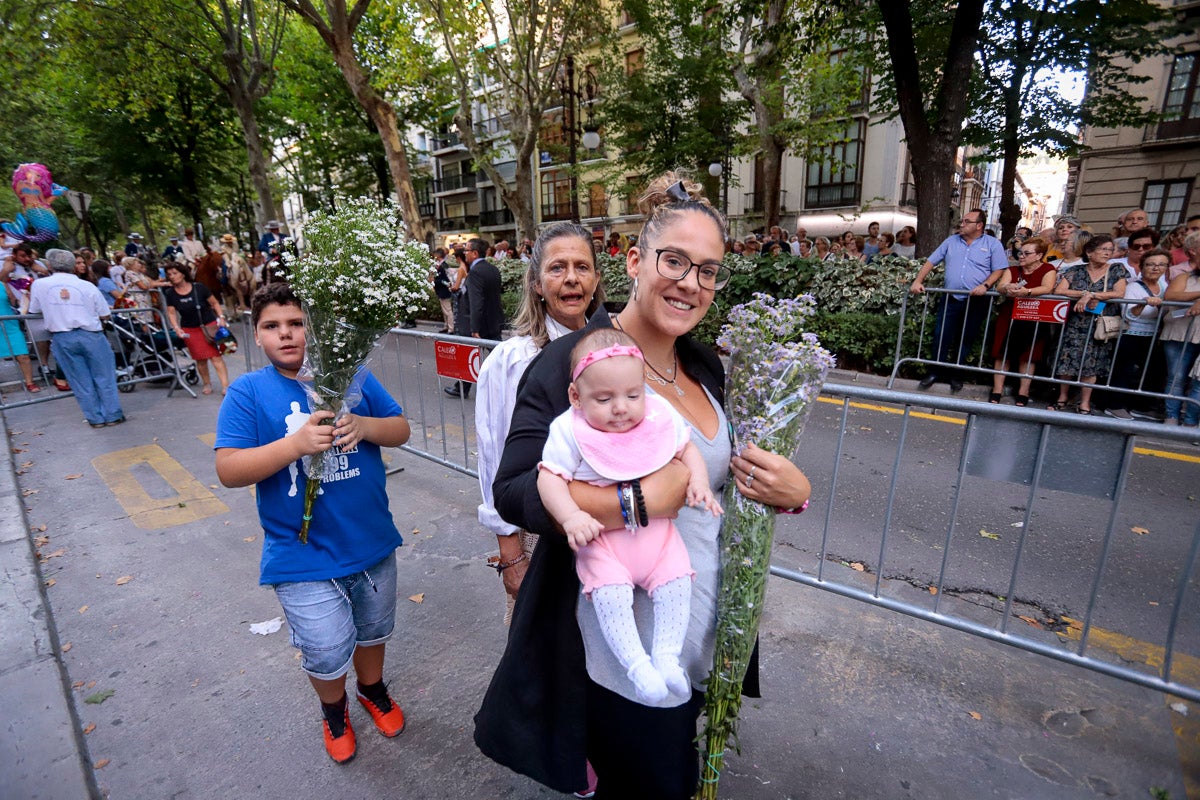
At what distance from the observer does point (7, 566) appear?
12.5 feet

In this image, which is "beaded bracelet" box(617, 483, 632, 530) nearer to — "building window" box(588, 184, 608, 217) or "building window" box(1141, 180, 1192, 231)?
"building window" box(1141, 180, 1192, 231)

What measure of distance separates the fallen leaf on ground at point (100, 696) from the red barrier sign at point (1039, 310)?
28.7 ft

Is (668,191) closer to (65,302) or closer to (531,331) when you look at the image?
(531,331)

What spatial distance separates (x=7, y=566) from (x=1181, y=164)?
105 feet

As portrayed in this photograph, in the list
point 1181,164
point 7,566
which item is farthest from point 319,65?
point 1181,164

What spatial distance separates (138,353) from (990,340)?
39.8 feet

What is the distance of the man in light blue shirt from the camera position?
7.35 m

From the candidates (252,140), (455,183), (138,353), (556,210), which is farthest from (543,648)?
(455,183)

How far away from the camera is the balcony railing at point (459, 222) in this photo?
172 ft

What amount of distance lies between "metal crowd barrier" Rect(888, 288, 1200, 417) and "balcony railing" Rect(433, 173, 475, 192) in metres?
49.5

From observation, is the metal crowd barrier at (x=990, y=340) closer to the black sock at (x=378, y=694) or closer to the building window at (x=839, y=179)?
the black sock at (x=378, y=694)

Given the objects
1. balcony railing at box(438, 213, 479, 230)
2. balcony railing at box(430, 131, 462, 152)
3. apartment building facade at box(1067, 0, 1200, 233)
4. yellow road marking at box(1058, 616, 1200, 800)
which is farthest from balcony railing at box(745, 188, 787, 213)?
yellow road marking at box(1058, 616, 1200, 800)

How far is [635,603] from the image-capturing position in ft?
5.01

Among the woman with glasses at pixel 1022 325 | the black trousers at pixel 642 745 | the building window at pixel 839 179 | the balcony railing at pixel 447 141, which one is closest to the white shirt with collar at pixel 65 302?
the black trousers at pixel 642 745
